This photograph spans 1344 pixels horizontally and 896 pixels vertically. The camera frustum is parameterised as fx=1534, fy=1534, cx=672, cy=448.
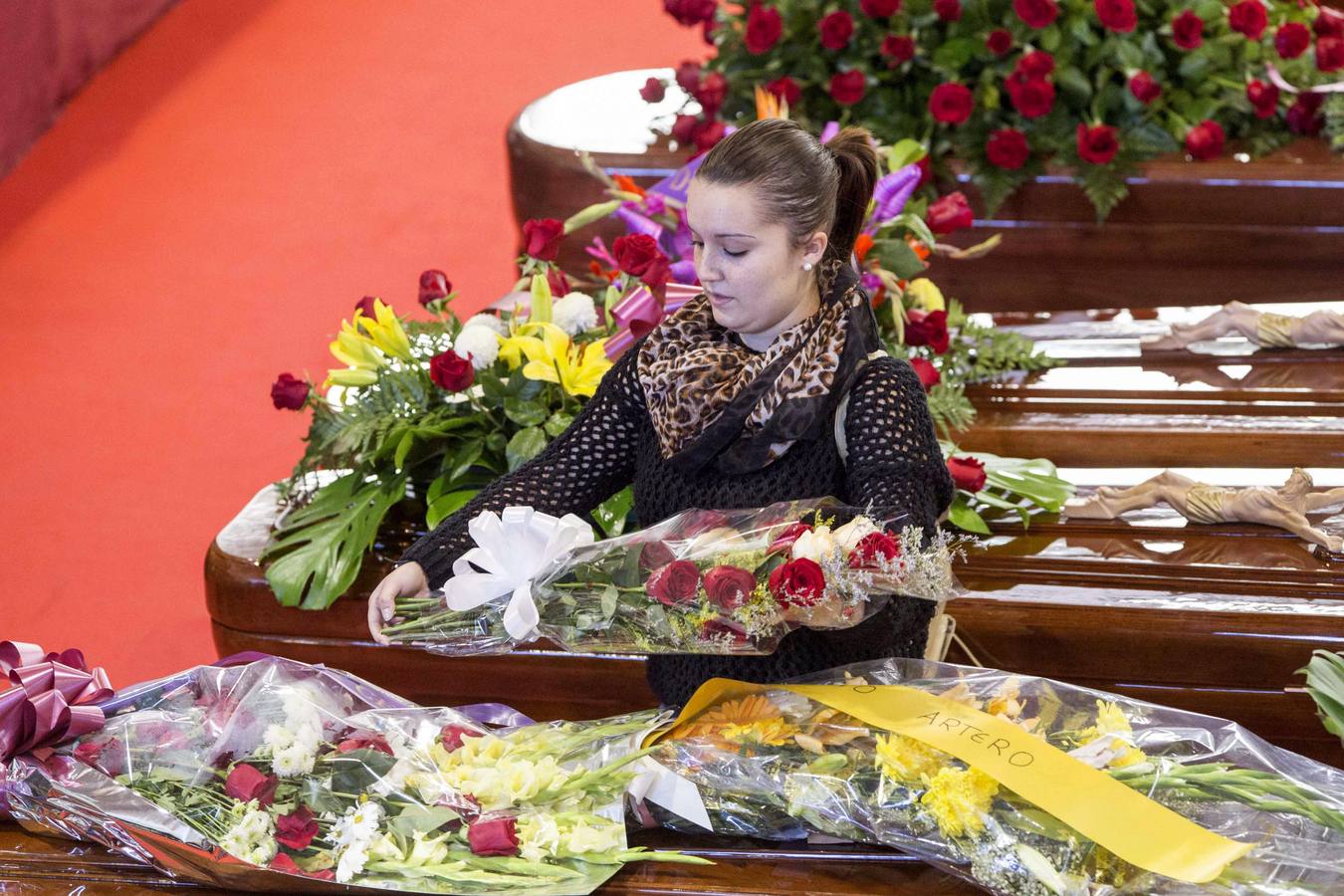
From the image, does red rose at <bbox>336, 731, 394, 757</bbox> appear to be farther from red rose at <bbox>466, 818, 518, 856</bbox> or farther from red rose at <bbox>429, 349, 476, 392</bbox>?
red rose at <bbox>429, 349, 476, 392</bbox>

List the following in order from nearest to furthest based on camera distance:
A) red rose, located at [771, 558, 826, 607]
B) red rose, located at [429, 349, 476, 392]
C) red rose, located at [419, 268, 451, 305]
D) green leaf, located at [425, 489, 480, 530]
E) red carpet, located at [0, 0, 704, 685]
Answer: red rose, located at [771, 558, 826, 607]
red rose, located at [429, 349, 476, 392]
green leaf, located at [425, 489, 480, 530]
red rose, located at [419, 268, 451, 305]
red carpet, located at [0, 0, 704, 685]

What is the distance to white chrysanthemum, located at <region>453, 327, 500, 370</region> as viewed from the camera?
2.24 m

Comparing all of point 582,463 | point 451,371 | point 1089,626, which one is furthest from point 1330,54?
point 582,463

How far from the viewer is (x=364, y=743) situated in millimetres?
1513

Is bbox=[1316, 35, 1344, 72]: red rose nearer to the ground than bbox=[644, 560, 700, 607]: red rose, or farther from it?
farther from it

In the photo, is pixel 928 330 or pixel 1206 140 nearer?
pixel 928 330

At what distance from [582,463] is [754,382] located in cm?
27

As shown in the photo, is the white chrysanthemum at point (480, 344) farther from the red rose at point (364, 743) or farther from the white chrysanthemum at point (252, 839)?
the white chrysanthemum at point (252, 839)

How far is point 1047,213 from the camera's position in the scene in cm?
330

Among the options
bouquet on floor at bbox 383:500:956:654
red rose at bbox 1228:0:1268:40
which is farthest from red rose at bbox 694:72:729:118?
bouquet on floor at bbox 383:500:956:654

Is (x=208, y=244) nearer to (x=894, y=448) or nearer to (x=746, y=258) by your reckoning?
(x=746, y=258)

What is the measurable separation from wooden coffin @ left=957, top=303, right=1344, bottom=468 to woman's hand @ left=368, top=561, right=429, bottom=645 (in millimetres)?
1077

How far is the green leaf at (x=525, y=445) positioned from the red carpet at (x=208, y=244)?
1.09 meters

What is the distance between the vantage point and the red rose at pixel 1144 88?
10.7ft
